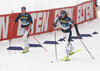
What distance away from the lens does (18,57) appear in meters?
9.80

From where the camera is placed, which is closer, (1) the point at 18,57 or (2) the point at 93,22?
(1) the point at 18,57

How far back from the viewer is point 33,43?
42.2 feet

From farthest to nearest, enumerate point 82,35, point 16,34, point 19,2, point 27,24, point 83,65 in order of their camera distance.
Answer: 1. point 19,2
2. point 82,35
3. point 16,34
4. point 27,24
5. point 83,65

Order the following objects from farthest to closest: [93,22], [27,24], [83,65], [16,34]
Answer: [93,22] < [16,34] < [27,24] < [83,65]

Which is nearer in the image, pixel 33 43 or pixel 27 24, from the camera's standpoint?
pixel 27 24

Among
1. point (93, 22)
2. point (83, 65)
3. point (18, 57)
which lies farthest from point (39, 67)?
point (93, 22)

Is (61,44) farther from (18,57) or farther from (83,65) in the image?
(83,65)

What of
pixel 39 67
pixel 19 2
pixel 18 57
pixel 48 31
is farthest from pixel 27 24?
Result: pixel 19 2

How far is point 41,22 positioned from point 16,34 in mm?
1922

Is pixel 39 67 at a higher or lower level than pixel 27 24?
lower

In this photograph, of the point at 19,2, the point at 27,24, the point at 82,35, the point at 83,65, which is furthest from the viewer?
the point at 19,2

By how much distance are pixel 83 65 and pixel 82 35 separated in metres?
6.79

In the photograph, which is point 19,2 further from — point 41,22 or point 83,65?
point 83,65

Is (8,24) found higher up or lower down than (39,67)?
higher up
